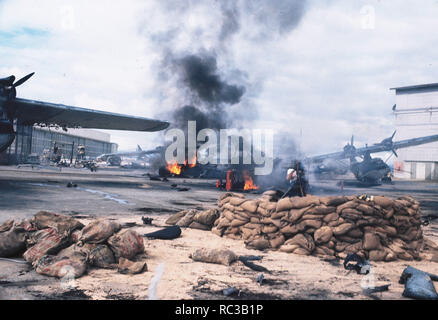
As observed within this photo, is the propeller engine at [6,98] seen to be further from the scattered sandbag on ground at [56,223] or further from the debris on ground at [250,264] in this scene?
the debris on ground at [250,264]

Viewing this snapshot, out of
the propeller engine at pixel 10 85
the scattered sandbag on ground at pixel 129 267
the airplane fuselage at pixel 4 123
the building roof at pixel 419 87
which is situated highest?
the building roof at pixel 419 87

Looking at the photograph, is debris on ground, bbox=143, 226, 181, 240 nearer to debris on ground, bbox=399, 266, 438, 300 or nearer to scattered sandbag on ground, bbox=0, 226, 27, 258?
scattered sandbag on ground, bbox=0, 226, 27, 258

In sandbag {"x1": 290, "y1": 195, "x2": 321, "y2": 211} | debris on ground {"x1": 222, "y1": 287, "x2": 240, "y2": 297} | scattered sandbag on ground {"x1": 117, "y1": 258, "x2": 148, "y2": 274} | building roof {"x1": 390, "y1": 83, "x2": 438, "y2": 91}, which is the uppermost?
building roof {"x1": 390, "y1": 83, "x2": 438, "y2": 91}

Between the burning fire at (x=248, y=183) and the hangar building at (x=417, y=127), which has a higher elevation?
the hangar building at (x=417, y=127)

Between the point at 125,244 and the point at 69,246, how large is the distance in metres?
0.98

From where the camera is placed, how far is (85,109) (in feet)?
75.4

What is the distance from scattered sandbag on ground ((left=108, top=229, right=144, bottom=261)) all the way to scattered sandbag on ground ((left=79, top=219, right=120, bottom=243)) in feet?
0.36

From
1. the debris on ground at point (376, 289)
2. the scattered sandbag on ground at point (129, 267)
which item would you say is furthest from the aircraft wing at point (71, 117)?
the debris on ground at point (376, 289)

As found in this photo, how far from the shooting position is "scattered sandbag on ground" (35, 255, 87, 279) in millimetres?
4289

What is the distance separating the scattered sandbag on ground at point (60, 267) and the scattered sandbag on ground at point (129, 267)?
495mm

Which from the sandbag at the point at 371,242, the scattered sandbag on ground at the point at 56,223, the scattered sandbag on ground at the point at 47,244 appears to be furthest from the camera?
the sandbag at the point at 371,242

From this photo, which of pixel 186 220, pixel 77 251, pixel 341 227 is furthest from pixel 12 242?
pixel 341 227

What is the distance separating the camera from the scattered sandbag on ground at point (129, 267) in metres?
4.57

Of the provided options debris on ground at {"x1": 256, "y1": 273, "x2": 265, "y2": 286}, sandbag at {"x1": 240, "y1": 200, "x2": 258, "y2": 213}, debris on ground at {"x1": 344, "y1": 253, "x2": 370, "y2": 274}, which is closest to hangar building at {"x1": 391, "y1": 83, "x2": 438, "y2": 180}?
sandbag at {"x1": 240, "y1": 200, "x2": 258, "y2": 213}
